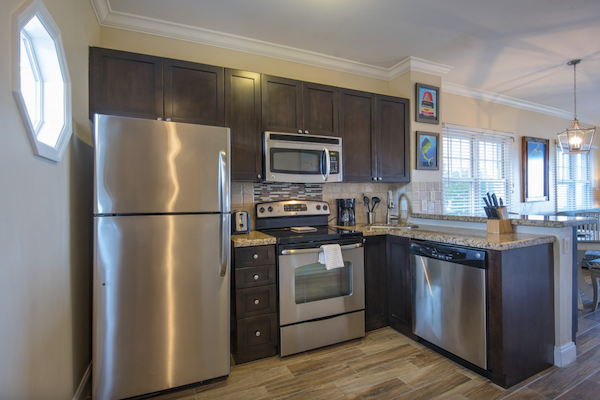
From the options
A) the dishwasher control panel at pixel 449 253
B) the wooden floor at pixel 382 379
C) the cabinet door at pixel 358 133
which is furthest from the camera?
the cabinet door at pixel 358 133

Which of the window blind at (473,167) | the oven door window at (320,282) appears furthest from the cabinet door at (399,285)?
the window blind at (473,167)

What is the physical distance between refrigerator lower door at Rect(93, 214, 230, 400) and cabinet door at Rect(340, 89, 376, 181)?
5.12ft

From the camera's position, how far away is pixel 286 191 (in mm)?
3045

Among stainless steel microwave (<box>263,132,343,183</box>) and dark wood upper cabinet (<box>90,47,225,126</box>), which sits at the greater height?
dark wood upper cabinet (<box>90,47,225,126</box>)

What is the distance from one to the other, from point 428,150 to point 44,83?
3.43m

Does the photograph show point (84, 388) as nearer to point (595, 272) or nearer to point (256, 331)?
point (256, 331)

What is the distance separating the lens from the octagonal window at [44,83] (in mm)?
1332

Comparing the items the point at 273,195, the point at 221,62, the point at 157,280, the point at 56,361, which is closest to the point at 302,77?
the point at 221,62

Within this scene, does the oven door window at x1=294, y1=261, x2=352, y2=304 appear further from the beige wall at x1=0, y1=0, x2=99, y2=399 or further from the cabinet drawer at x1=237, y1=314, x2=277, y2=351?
the beige wall at x1=0, y1=0, x2=99, y2=399

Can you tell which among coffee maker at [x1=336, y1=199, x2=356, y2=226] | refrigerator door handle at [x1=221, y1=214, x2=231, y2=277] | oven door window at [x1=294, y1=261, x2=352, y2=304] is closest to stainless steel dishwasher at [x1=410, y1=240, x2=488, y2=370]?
oven door window at [x1=294, y1=261, x2=352, y2=304]

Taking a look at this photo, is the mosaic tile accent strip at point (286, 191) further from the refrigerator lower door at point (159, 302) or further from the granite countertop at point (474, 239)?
the refrigerator lower door at point (159, 302)

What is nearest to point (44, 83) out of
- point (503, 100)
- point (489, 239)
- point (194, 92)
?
point (194, 92)

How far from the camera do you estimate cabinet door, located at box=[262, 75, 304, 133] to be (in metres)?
2.65

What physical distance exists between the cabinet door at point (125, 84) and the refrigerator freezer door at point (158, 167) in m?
0.51
